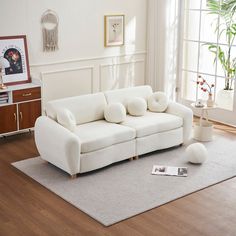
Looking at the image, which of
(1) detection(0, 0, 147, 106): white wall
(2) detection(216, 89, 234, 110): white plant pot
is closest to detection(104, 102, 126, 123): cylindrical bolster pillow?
(1) detection(0, 0, 147, 106): white wall

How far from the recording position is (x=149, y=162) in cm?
531

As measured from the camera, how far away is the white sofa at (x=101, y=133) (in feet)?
15.8

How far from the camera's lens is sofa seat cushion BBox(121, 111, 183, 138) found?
211 inches

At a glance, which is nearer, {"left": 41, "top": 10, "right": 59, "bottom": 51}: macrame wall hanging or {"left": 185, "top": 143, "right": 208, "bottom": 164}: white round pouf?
{"left": 185, "top": 143, "right": 208, "bottom": 164}: white round pouf

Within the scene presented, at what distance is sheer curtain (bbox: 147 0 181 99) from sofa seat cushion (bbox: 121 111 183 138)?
1.63 metres

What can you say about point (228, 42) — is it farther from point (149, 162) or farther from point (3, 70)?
point (3, 70)

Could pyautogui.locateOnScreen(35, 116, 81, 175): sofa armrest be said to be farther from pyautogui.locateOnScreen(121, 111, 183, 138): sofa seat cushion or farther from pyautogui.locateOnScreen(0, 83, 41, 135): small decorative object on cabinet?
pyautogui.locateOnScreen(121, 111, 183, 138): sofa seat cushion

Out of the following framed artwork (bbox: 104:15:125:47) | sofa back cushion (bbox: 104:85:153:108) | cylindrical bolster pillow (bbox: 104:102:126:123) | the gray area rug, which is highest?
framed artwork (bbox: 104:15:125:47)

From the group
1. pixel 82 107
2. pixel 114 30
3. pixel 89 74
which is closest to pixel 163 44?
pixel 114 30

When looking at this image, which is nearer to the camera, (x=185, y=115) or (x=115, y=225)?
(x=115, y=225)

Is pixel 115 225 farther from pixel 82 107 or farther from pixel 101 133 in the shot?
pixel 82 107

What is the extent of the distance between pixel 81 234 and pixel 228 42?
13.0 feet

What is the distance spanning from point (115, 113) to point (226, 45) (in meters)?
2.23

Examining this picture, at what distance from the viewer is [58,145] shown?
15.8 ft
